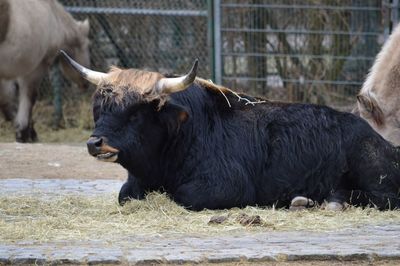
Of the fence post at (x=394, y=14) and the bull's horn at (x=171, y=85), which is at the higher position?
the bull's horn at (x=171, y=85)

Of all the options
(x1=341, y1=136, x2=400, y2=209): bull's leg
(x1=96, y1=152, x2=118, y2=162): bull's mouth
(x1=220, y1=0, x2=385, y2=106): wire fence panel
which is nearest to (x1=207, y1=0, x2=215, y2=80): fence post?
(x1=220, y1=0, x2=385, y2=106): wire fence panel

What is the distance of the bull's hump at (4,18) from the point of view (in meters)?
12.0

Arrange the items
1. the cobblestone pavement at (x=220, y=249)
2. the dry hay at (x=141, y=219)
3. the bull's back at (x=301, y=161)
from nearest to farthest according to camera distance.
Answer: the cobblestone pavement at (x=220, y=249), the dry hay at (x=141, y=219), the bull's back at (x=301, y=161)

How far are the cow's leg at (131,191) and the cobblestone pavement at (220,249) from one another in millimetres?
1101

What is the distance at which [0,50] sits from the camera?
40.0 feet

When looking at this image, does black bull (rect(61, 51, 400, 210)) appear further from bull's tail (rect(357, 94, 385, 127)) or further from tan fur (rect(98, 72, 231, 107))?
bull's tail (rect(357, 94, 385, 127))

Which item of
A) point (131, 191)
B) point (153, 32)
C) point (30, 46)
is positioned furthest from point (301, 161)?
point (153, 32)

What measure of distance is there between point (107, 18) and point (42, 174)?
5670mm

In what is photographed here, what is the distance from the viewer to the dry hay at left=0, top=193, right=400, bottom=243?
19.3 feet

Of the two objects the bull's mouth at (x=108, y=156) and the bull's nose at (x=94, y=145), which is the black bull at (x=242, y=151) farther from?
the bull's nose at (x=94, y=145)

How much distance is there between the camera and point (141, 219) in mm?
6324

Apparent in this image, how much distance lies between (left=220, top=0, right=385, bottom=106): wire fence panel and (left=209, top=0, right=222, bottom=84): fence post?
140 mm

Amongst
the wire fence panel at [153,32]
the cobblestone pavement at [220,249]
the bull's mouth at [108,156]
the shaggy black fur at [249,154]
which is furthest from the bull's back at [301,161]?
the wire fence panel at [153,32]

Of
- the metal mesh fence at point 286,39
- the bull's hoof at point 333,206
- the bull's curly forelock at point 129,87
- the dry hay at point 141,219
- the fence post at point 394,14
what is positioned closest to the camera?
the dry hay at point 141,219
